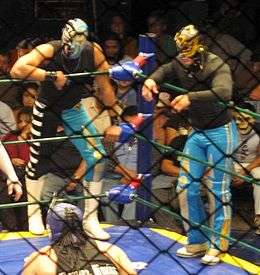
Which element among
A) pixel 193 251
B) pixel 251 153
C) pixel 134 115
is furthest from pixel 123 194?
pixel 251 153

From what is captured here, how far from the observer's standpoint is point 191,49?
2049 millimetres

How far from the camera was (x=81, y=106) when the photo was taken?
2.24 m

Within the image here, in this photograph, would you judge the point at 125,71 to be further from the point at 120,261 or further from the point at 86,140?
the point at 120,261

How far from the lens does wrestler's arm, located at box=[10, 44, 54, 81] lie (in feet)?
6.73

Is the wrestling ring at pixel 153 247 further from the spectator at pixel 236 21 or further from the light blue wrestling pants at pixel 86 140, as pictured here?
the spectator at pixel 236 21

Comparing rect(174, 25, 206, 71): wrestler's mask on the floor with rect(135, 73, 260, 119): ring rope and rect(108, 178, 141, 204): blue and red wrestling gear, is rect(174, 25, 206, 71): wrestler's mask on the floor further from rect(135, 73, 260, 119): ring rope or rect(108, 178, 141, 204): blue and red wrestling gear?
rect(108, 178, 141, 204): blue and red wrestling gear

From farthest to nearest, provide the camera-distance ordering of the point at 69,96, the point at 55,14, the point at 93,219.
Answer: the point at 55,14 < the point at 93,219 < the point at 69,96

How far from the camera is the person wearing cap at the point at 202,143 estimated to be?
2.06 meters

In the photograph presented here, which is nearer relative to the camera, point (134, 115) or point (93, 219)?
point (93, 219)

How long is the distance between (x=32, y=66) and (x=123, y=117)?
1.34 ft

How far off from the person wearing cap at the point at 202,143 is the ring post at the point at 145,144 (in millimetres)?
107

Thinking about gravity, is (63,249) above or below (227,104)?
below

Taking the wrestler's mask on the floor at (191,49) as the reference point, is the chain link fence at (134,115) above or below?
below

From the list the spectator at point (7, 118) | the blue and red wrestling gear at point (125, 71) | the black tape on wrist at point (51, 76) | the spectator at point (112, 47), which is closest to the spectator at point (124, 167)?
the spectator at point (112, 47)
